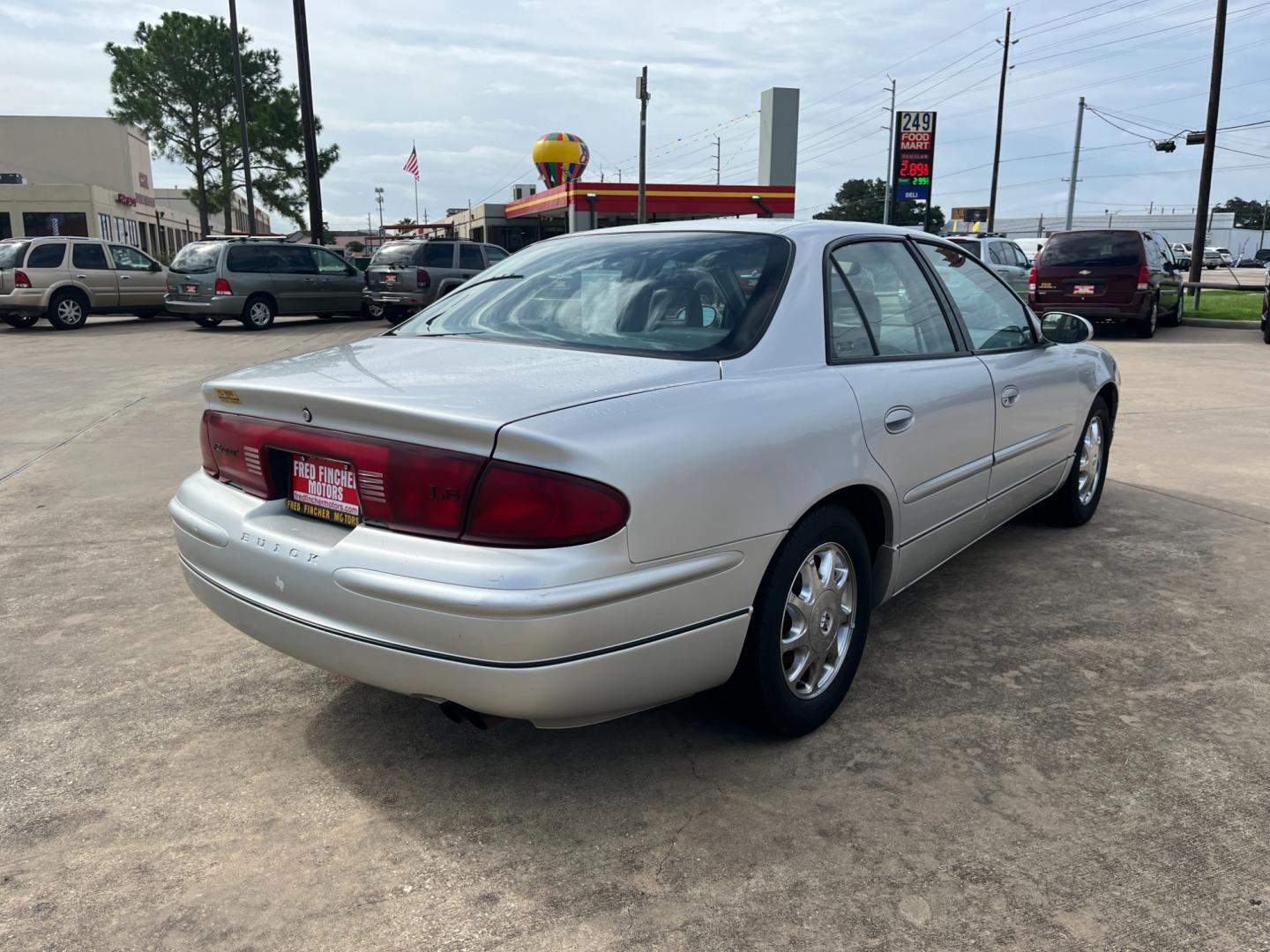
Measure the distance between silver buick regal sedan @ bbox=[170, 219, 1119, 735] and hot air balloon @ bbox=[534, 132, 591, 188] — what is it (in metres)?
47.9

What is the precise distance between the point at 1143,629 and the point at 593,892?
2.60 metres

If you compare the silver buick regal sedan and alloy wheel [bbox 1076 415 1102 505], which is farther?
alloy wheel [bbox 1076 415 1102 505]

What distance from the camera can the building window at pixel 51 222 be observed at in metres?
47.4

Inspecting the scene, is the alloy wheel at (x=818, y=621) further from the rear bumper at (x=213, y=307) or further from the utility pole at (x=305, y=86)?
the utility pole at (x=305, y=86)

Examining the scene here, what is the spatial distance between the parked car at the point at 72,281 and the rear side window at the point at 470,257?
5.96 meters

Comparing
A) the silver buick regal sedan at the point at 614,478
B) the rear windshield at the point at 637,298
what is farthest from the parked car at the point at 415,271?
the silver buick regal sedan at the point at 614,478

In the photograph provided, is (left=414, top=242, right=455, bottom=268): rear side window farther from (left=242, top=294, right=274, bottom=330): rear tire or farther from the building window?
the building window

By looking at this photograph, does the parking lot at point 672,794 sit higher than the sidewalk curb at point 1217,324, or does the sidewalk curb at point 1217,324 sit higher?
the sidewalk curb at point 1217,324

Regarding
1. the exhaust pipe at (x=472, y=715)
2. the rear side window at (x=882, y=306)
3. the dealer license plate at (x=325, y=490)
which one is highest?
the rear side window at (x=882, y=306)

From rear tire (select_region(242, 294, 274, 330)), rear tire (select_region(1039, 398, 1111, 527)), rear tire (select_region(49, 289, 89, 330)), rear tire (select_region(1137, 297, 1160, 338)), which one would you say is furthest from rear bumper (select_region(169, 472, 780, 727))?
rear tire (select_region(49, 289, 89, 330))

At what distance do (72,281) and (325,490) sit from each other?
18758 mm

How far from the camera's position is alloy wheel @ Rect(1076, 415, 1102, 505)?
507 cm

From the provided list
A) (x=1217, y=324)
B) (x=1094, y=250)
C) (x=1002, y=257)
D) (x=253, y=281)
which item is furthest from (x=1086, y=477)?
(x=1217, y=324)

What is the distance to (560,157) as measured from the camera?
49.3 m
